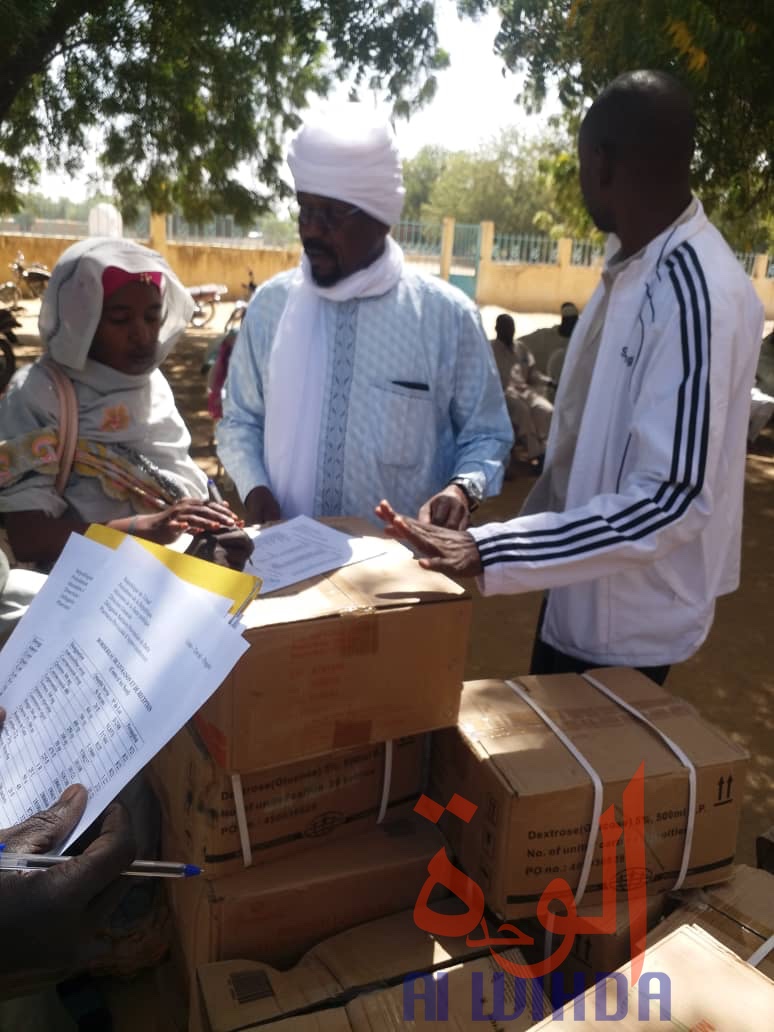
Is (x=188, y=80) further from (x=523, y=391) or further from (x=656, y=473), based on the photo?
(x=656, y=473)

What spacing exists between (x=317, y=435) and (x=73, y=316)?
696mm

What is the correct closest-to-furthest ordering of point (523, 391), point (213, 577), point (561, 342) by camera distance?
1. point (213, 577)
2. point (523, 391)
3. point (561, 342)

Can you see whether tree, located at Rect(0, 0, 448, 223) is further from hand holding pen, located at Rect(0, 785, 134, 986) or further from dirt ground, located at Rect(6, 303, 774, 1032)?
hand holding pen, located at Rect(0, 785, 134, 986)

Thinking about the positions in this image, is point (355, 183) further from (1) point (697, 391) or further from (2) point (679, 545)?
(2) point (679, 545)

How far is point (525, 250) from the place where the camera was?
22578mm

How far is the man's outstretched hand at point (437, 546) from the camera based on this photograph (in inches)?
60.3

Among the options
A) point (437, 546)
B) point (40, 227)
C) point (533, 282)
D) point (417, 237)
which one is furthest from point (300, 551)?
point (40, 227)

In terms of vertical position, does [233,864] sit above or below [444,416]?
below

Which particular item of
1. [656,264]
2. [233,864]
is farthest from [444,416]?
[233,864]

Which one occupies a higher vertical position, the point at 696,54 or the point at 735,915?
the point at 696,54

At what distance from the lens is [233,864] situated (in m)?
1.46

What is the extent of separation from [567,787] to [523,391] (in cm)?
675

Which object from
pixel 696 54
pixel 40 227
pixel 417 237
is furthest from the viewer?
pixel 40 227

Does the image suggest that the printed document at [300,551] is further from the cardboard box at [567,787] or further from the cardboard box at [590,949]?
the cardboard box at [590,949]
